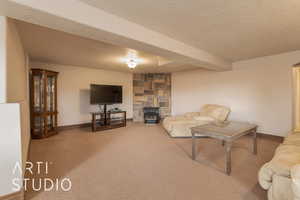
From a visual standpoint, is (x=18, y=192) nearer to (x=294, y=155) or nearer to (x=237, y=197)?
(x=237, y=197)

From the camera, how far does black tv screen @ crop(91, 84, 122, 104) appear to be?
4680 millimetres

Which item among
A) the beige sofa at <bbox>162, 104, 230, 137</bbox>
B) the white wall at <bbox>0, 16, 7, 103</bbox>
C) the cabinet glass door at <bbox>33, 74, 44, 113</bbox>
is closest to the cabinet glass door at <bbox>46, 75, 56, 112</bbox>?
the cabinet glass door at <bbox>33, 74, 44, 113</bbox>

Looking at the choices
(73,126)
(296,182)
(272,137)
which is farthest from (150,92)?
(296,182)

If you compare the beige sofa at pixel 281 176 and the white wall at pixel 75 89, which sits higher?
the white wall at pixel 75 89

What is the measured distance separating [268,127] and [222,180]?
2.86 metres

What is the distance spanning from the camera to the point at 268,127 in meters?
3.71

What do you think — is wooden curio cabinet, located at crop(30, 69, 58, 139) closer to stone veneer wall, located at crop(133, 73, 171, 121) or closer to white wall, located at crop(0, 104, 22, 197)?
white wall, located at crop(0, 104, 22, 197)

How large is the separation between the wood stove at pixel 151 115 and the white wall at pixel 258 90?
1.84m

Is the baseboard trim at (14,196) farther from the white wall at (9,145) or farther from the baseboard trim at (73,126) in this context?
the baseboard trim at (73,126)

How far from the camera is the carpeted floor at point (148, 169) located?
1.65 metres

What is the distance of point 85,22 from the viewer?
5.05 feet

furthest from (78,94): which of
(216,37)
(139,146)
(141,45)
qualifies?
(216,37)

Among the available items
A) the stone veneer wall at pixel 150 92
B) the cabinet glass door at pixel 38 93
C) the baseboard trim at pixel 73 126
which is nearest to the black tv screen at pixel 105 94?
the baseboard trim at pixel 73 126

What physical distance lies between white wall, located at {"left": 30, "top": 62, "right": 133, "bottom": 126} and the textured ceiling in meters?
3.80
